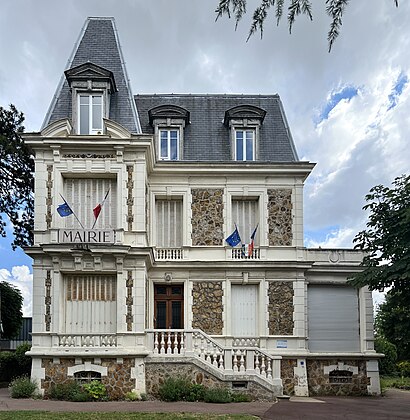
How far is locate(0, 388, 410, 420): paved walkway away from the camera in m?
15.1

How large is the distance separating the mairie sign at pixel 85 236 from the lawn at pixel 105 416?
5.88m

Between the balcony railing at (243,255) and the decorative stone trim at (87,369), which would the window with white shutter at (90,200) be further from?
the balcony railing at (243,255)

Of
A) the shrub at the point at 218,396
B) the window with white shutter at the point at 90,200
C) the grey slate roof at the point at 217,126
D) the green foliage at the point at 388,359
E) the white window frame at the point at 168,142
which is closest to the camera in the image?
the shrub at the point at 218,396

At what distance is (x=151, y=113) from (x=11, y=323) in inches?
650

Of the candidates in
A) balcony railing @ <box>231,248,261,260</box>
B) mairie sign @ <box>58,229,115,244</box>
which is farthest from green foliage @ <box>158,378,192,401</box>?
balcony railing @ <box>231,248,261,260</box>

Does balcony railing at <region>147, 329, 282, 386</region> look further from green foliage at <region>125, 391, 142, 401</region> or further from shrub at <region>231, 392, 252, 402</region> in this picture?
green foliage at <region>125, 391, 142, 401</region>

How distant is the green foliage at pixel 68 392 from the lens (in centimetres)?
1798

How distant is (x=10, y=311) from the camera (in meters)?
34.8

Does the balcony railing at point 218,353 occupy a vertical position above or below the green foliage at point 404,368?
above

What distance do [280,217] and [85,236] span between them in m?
6.64

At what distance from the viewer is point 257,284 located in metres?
22.3

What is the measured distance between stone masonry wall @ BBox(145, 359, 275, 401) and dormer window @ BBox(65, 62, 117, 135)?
713 centimetres

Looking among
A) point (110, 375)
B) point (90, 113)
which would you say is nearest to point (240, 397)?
point (110, 375)

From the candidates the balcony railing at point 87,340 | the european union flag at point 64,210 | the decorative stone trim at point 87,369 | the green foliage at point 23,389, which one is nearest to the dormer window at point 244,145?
the european union flag at point 64,210
